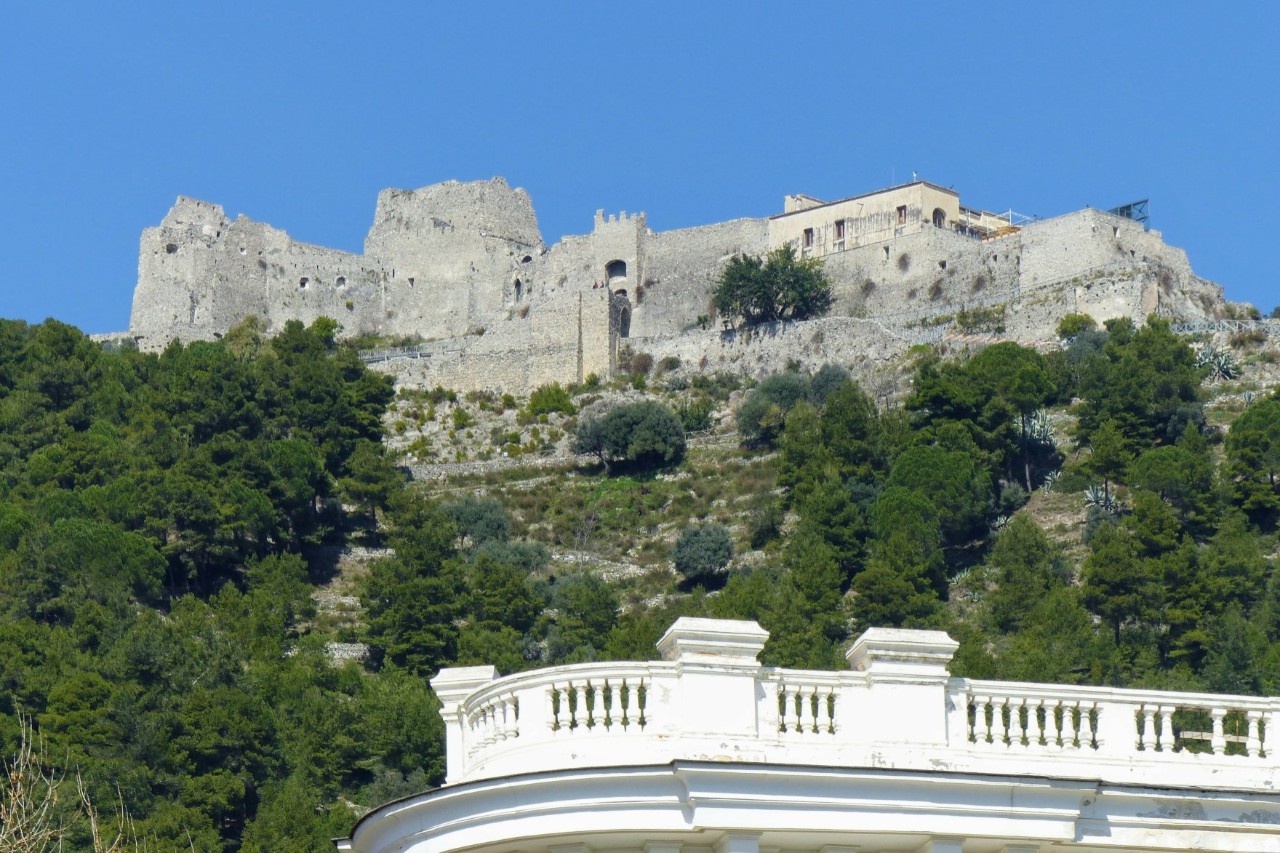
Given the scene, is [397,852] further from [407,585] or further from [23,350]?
[23,350]

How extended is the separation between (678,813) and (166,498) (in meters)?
54.9

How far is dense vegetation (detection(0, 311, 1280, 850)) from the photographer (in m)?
51.7

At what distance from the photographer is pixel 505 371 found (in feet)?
312

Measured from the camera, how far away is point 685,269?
10238cm

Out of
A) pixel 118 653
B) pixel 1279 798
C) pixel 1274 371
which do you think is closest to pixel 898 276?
pixel 1274 371

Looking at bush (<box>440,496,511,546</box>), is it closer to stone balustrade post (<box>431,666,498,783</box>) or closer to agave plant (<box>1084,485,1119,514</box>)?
agave plant (<box>1084,485,1119,514</box>)

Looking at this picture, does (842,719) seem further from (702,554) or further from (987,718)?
(702,554)

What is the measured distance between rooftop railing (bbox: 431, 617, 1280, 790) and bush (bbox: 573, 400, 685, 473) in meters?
61.9

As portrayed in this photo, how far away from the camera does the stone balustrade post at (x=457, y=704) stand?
65.0 feet

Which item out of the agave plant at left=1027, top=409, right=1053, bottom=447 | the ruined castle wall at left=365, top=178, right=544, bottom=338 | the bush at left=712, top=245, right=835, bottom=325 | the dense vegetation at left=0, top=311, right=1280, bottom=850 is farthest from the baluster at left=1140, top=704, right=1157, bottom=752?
the ruined castle wall at left=365, top=178, right=544, bottom=338

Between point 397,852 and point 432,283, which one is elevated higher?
point 432,283

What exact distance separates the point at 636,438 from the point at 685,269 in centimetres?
2200

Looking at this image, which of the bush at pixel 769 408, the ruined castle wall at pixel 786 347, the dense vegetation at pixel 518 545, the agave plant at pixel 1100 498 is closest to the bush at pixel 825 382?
the dense vegetation at pixel 518 545

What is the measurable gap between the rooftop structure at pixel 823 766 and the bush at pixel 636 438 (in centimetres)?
6203
